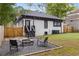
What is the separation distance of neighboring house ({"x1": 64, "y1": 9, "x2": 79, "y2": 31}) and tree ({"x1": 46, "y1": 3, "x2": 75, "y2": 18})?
0.22ft

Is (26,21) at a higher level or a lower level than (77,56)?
higher

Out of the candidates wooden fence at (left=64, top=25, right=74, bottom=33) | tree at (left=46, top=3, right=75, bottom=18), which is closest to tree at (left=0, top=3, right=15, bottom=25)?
tree at (left=46, top=3, right=75, bottom=18)

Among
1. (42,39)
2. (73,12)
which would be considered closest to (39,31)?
(42,39)

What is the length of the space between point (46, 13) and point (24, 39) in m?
0.49

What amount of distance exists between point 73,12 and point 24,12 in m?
0.70

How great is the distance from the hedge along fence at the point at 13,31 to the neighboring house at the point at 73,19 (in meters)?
0.67

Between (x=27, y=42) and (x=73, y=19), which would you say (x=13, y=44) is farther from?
(x=73, y=19)

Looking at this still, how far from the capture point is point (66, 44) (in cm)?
716

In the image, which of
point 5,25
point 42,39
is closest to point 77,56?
point 42,39

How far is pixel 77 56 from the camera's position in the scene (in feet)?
23.4

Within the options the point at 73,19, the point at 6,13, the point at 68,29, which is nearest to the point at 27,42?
the point at 6,13

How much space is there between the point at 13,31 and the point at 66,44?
0.78 m

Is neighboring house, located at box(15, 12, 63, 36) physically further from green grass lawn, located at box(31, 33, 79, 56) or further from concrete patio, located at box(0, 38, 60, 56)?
concrete patio, located at box(0, 38, 60, 56)

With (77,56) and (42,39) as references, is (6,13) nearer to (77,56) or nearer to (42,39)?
(42,39)
